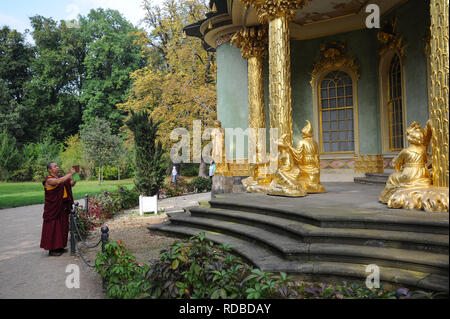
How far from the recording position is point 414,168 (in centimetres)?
563

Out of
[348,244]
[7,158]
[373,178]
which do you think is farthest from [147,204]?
[7,158]

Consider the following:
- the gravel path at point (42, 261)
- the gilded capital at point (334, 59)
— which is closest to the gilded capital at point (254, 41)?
the gilded capital at point (334, 59)

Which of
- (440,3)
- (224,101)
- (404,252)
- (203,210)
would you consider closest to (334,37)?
(224,101)

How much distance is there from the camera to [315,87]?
38.5ft

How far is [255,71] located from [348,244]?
7824 mm

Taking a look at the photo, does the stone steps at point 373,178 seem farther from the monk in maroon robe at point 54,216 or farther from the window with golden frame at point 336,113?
the monk in maroon robe at point 54,216

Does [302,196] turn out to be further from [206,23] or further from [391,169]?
[206,23]

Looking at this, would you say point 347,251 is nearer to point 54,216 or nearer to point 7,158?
point 54,216

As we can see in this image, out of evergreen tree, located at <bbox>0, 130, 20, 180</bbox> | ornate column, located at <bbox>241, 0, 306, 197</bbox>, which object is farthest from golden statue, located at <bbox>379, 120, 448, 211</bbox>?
evergreen tree, located at <bbox>0, 130, 20, 180</bbox>

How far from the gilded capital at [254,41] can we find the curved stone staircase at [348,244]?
6.60 m

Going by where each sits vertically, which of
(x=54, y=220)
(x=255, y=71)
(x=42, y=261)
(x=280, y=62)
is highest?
(x=255, y=71)

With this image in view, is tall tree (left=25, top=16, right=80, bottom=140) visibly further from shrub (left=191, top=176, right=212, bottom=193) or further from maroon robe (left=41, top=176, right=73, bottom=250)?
maroon robe (left=41, top=176, right=73, bottom=250)

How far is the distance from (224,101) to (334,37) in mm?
4382

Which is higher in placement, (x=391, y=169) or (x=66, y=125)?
(x=66, y=125)
